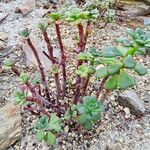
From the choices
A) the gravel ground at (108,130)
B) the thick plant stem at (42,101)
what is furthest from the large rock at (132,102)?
the thick plant stem at (42,101)

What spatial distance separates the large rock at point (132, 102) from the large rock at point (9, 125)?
52 centimetres

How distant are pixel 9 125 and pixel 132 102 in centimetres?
60

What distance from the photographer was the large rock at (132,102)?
194 centimetres

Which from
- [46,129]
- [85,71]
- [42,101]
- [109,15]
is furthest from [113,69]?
[109,15]

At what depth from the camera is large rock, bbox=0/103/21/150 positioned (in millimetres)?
1767

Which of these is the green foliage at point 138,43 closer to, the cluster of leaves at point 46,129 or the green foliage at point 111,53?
the green foliage at point 111,53

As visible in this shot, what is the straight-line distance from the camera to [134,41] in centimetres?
148

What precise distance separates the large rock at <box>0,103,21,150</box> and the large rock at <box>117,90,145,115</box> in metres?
0.52

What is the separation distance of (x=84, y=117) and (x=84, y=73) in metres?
0.17

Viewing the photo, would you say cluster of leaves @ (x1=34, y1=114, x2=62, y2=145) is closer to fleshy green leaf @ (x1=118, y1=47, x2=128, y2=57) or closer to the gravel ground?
the gravel ground

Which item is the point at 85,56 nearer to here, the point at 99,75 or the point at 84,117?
the point at 99,75

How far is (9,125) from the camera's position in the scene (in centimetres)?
181

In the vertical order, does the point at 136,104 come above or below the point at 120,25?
above

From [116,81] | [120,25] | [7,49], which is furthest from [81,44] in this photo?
[120,25]
